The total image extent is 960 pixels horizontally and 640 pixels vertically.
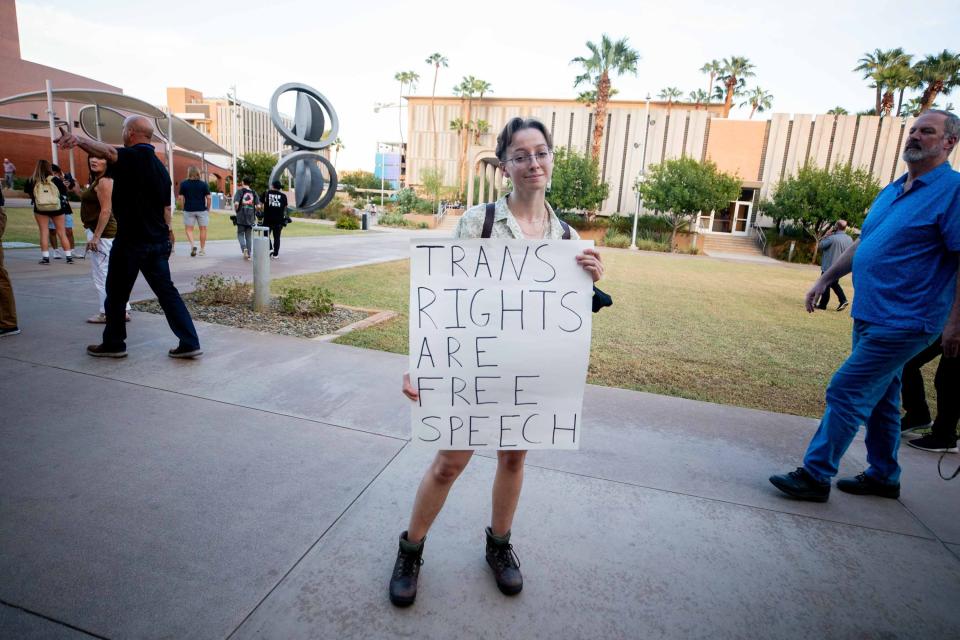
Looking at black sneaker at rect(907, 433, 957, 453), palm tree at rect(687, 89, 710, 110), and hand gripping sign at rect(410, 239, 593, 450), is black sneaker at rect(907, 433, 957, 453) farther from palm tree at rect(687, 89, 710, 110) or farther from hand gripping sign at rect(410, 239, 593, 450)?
palm tree at rect(687, 89, 710, 110)

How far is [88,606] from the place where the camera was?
1896 mm

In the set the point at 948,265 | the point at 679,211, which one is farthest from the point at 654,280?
the point at 679,211

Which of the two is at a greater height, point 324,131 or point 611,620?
point 324,131

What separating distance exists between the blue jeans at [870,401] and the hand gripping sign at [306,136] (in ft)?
22.6

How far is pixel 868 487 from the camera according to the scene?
3.08 meters

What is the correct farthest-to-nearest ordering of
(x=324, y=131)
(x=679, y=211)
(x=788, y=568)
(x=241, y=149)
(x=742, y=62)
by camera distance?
1. (x=241, y=149)
2. (x=742, y=62)
3. (x=679, y=211)
4. (x=324, y=131)
5. (x=788, y=568)

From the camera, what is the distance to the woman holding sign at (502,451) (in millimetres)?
2014

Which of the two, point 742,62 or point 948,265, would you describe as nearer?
point 948,265

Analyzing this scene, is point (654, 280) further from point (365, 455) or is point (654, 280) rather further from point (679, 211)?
point (679, 211)

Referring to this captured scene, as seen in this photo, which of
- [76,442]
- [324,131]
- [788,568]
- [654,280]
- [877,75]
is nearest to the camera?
[788,568]

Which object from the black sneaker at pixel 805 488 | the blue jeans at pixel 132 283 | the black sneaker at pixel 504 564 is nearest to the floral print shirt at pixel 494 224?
the black sneaker at pixel 504 564

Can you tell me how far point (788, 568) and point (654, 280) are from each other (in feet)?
42.4

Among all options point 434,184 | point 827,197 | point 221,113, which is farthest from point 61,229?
point 221,113

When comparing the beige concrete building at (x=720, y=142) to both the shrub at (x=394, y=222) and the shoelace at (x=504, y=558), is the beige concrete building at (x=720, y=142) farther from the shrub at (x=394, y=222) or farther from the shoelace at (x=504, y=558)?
the shoelace at (x=504, y=558)
